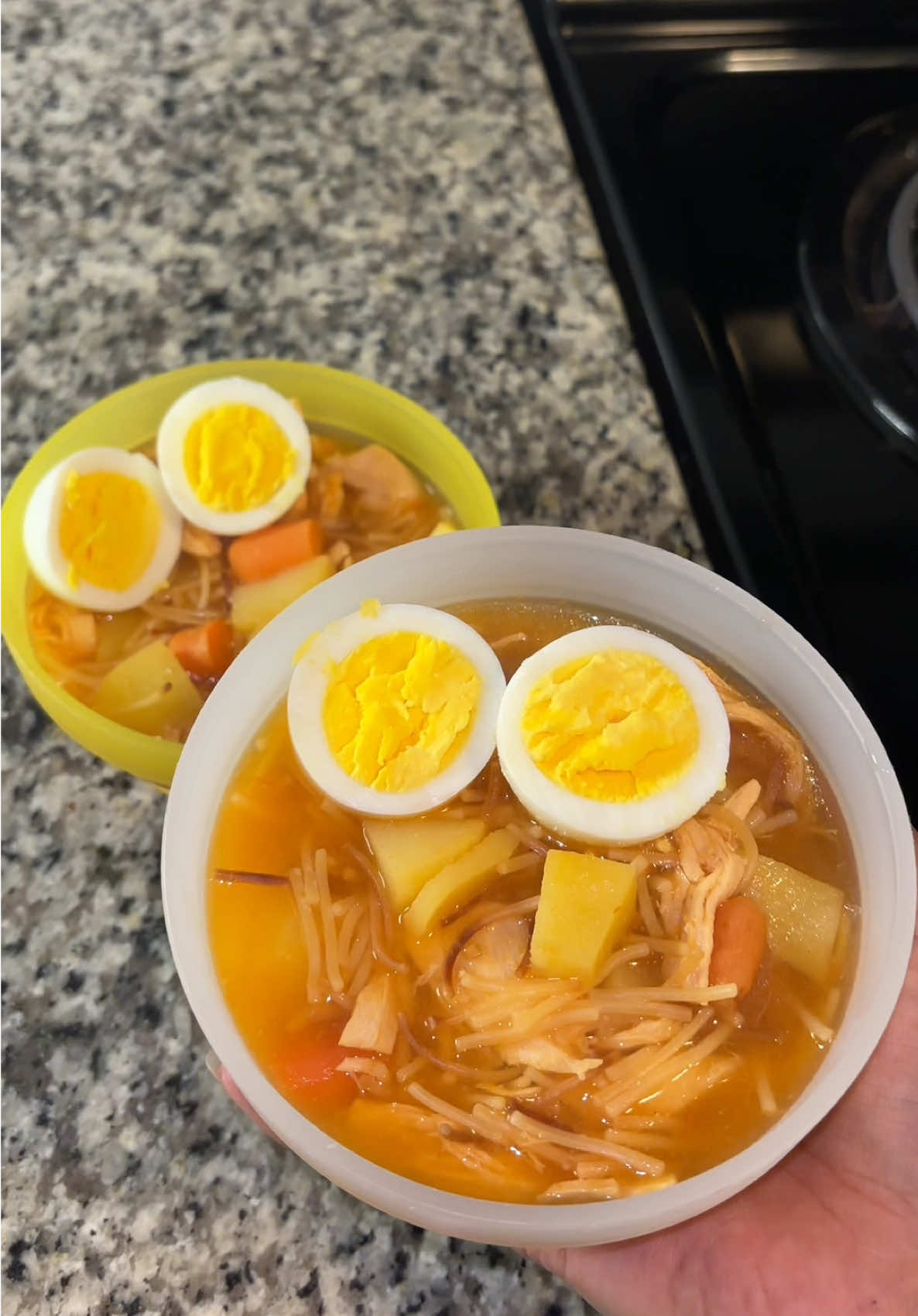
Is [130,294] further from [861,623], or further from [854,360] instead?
[861,623]

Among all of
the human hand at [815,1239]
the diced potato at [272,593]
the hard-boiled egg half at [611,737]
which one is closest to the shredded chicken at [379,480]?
the diced potato at [272,593]

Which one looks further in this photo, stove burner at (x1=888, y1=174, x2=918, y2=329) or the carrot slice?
stove burner at (x1=888, y1=174, x2=918, y2=329)

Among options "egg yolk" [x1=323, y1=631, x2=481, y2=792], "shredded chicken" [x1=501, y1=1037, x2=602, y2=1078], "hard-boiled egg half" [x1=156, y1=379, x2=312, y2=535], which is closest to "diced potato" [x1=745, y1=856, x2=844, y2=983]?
"shredded chicken" [x1=501, y1=1037, x2=602, y2=1078]

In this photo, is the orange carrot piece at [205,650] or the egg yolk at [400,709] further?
the orange carrot piece at [205,650]

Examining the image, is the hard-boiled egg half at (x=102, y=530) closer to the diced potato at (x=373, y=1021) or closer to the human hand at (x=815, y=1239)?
the diced potato at (x=373, y=1021)

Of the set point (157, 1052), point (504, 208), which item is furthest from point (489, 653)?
point (504, 208)

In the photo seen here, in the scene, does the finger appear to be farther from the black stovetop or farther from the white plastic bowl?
the black stovetop

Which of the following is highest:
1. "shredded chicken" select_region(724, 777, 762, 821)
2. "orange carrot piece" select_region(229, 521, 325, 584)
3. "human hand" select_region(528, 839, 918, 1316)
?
"orange carrot piece" select_region(229, 521, 325, 584)
